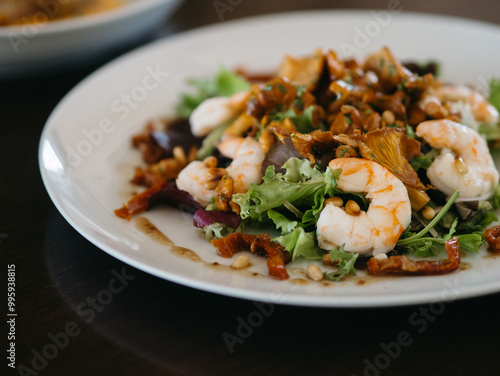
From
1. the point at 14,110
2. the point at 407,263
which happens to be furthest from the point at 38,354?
the point at 14,110

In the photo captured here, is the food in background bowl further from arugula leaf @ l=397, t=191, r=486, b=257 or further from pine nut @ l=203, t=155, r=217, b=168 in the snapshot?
arugula leaf @ l=397, t=191, r=486, b=257

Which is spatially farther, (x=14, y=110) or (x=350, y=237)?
(x=14, y=110)

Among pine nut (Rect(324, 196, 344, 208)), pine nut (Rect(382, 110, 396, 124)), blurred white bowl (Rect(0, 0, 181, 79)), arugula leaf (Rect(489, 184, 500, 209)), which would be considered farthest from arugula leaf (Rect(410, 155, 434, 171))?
blurred white bowl (Rect(0, 0, 181, 79))

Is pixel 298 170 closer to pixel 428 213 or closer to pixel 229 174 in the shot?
pixel 229 174

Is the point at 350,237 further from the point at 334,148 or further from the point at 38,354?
the point at 38,354

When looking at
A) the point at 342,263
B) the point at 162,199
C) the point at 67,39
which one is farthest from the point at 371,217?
the point at 67,39
